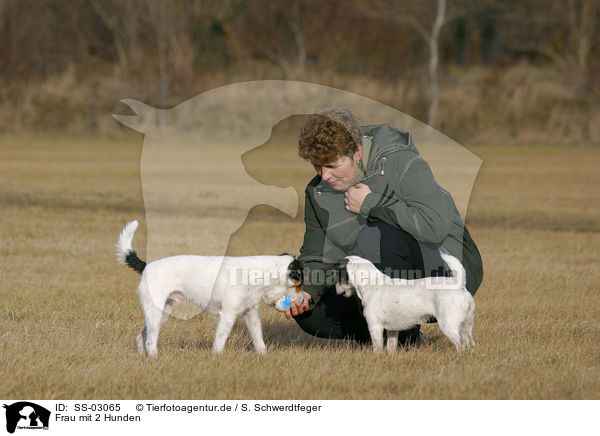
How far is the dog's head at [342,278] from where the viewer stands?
519cm

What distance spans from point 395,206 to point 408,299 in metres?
0.62

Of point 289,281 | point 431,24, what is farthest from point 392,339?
point 431,24

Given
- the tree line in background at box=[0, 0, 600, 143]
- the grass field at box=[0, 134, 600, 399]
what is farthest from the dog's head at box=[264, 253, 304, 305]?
the tree line in background at box=[0, 0, 600, 143]

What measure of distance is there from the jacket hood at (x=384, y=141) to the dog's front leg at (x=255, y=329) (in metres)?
1.30

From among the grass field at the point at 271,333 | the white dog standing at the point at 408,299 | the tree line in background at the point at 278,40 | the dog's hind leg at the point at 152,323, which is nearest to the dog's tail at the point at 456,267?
the white dog standing at the point at 408,299

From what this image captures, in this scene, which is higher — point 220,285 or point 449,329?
point 220,285

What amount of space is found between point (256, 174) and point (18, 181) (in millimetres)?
7085

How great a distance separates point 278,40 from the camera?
39.1 meters

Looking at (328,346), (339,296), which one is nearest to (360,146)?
(339,296)

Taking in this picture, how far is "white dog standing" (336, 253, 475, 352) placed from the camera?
195 inches
